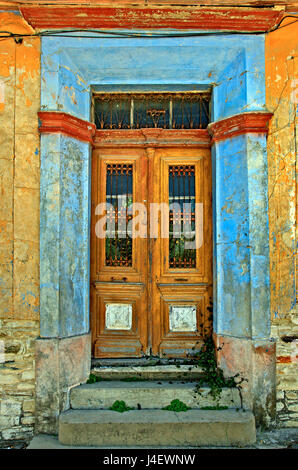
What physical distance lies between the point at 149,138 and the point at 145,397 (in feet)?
10.5

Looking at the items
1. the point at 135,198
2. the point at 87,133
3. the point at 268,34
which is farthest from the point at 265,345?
the point at 268,34

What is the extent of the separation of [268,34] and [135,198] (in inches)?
101

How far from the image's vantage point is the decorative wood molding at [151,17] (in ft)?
12.6

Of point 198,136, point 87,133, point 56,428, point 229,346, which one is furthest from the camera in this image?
point 198,136

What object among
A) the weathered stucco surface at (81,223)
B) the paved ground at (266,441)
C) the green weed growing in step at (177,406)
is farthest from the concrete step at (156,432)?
the weathered stucco surface at (81,223)

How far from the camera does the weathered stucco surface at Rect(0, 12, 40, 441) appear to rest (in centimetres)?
378

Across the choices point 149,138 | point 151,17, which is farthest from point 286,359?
point 151,17

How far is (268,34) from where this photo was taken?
13.2 ft

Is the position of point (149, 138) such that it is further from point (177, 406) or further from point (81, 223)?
point (177, 406)

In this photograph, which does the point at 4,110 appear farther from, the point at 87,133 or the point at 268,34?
the point at 268,34

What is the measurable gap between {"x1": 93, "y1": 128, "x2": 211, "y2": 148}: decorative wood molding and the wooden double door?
80 millimetres

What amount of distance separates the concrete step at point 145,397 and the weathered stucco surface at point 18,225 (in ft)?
1.87

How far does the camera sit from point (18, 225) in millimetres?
3908

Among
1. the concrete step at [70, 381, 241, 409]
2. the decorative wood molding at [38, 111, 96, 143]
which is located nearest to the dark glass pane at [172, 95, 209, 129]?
the decorative wood molding at [38, 111, 96, 143]
